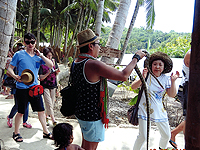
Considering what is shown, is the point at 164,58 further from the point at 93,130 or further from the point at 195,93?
the point at 195,93

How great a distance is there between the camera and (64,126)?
2078mm

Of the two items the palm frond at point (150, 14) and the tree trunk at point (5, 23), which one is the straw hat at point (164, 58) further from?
the palm frond at point (150, 14)

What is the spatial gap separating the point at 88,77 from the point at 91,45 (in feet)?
1.20

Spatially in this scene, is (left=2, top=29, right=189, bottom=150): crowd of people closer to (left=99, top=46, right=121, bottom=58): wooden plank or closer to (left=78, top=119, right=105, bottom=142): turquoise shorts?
(left=78, top=119, right=105, bottom=142): turquoise shorts

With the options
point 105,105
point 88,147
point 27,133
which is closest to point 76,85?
point 105,105

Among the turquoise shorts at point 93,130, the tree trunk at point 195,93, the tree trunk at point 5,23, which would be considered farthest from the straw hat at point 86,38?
the tree trunk at point 195,93

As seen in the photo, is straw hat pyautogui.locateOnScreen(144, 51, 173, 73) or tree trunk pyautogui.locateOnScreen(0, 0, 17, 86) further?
straw hat pyautogui.locateOnScreen(144, 51, 173, 73)

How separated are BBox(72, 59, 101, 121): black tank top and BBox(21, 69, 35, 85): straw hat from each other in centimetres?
140

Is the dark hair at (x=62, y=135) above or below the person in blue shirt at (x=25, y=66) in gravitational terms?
below

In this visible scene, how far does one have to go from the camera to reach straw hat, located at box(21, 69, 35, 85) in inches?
124

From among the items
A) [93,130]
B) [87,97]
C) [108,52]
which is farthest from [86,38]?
[108,52]

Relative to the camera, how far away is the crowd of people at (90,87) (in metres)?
2.03

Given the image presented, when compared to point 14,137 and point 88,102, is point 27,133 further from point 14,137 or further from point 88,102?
point 88,102

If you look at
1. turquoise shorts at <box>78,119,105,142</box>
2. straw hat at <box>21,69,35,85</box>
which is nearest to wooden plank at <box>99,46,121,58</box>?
straw hat at <box>21,69,35,85</box>
